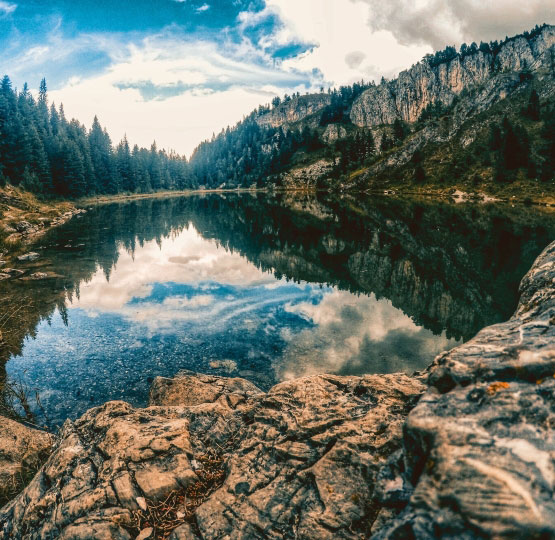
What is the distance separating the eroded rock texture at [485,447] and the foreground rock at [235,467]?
5.19 feet

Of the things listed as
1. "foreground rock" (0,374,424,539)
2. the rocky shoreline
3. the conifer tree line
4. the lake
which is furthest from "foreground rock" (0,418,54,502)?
the conifer tree line

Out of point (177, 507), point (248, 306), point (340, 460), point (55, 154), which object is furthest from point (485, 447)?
point (55, 154)

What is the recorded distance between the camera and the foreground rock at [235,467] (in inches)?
225

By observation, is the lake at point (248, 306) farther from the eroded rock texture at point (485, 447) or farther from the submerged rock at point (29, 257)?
the eroded rock texture at point (485, 447)

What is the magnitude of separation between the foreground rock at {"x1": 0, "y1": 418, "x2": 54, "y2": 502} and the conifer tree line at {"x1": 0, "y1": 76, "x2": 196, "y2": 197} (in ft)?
315

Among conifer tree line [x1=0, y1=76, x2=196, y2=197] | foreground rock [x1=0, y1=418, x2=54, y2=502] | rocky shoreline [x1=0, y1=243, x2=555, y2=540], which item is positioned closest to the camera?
rocky shoreline [x1=0, y1=243, x2=555, y2=540]

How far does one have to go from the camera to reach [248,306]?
28.8 metres

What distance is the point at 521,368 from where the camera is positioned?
4.60 m

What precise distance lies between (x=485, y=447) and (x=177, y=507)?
17.8 feet

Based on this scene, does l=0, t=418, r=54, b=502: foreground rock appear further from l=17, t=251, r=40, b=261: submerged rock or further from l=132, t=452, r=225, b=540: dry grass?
l=17, t=251, r=40, b=261: submerged rock

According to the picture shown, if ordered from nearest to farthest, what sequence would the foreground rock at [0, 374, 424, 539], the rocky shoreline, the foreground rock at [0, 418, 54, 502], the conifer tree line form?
the rocky shoreline < the foreground rock at [0, 374, 424, 539] < the foreground rock at [0, 418, 54, 502] < the conifer tree line

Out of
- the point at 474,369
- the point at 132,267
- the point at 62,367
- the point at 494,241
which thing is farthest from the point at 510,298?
the point at 132,267

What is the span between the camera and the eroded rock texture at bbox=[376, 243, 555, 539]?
323 cm

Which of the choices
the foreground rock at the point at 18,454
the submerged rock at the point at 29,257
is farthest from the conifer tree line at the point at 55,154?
the foreground rock at the point at 18,454
